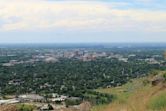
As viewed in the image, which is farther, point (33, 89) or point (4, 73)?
point (4, 73)

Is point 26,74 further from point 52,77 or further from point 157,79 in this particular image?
point 157,79

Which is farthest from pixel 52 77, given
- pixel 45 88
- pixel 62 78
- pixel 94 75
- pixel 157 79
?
pixel 157 79

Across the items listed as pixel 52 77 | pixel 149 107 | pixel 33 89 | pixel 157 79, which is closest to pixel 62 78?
pixel 52 77

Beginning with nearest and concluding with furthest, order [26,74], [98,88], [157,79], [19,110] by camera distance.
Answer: [19,110] → [157,79] → [98,88] → [26,74]

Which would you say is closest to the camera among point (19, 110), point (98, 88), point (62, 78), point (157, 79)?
→ point (19, 110)

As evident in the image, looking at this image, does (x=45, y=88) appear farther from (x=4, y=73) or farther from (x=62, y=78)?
(x=4, y=73)

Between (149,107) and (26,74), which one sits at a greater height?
(149,107)

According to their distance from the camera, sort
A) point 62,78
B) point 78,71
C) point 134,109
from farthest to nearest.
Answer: point 78,71, point 62,78, point 134,109

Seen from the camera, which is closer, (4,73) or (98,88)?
(98,88)

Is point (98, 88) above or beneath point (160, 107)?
beneath
